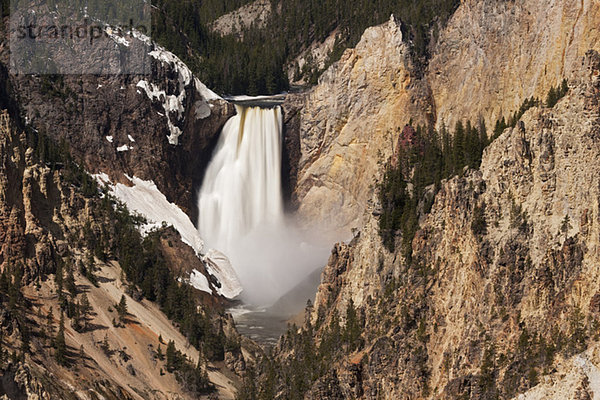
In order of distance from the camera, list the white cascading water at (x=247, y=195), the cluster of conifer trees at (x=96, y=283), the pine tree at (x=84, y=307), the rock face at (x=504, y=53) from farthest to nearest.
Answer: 1. the white cascading water at (x=247, y=195)
2. the pine tree at (x=84, y=307)
3. the cluster of conifer trees at (x=96, y=283)
4. the rock face at (x=504, y=53)

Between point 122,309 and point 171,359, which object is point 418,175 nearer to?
point 171,359

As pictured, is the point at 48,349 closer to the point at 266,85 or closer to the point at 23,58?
the point at 23,58

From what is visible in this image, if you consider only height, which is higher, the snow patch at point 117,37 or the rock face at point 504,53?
the snow patch at point 117,37

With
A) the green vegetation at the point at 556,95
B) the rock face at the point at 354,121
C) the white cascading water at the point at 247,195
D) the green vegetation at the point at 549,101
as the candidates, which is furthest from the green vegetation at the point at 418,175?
the white cascading water at the point at 247,195

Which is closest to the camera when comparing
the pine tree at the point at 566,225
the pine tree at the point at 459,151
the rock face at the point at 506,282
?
the rock face at the point at 506,282

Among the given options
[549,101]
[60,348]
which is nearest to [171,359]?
[60,348]

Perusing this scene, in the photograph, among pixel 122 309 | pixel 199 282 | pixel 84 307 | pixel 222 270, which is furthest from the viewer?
pixel 222 270

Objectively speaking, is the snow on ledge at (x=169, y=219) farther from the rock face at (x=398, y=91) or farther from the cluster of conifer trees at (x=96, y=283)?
the rock face at (x=398, y=91)
